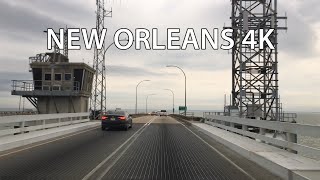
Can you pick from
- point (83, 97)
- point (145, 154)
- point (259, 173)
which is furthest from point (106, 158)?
point (83, 97)

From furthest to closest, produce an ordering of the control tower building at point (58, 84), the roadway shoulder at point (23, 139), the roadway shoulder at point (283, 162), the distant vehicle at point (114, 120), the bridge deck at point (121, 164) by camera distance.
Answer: the control tower building at point (58, 84), the distant vehicle at point (114, 120), the roadway shoulder at point (23, 139), the bridge deck at point (121, 164), the roadway shoulder at point (283, 162)

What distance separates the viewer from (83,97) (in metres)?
57.8

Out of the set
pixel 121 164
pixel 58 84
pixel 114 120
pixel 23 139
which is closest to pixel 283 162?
pixel 121 164

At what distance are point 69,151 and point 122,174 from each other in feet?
20.0


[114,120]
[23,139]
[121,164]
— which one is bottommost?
[121,164]

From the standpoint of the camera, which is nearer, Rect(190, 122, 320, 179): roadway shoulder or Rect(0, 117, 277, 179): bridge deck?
Rect(190, 122, 320, 179): roadway shoulder

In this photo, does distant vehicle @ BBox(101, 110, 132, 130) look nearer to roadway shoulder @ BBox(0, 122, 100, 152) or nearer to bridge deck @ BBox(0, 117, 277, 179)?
roadway shoulder @ BBox(0, 122, 100, 152)

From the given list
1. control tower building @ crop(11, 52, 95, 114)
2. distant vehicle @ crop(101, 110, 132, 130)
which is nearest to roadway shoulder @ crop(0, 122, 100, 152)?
distant vehicle @ crop(101, 110, 132, 130)

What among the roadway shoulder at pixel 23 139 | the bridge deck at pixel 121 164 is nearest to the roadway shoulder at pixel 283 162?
the bridge deck at pixel 121 164

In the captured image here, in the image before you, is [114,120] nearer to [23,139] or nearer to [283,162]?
[23,139]

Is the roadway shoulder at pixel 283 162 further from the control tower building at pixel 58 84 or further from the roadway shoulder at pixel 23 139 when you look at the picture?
the control tower building at pixel 58 84

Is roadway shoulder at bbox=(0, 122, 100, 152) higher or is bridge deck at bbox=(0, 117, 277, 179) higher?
roadway shoulder at bbox=(0, 122, 100, 152)

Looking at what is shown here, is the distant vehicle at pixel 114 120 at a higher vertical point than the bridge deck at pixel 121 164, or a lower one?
higher

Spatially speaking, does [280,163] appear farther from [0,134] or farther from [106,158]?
[0,134]
